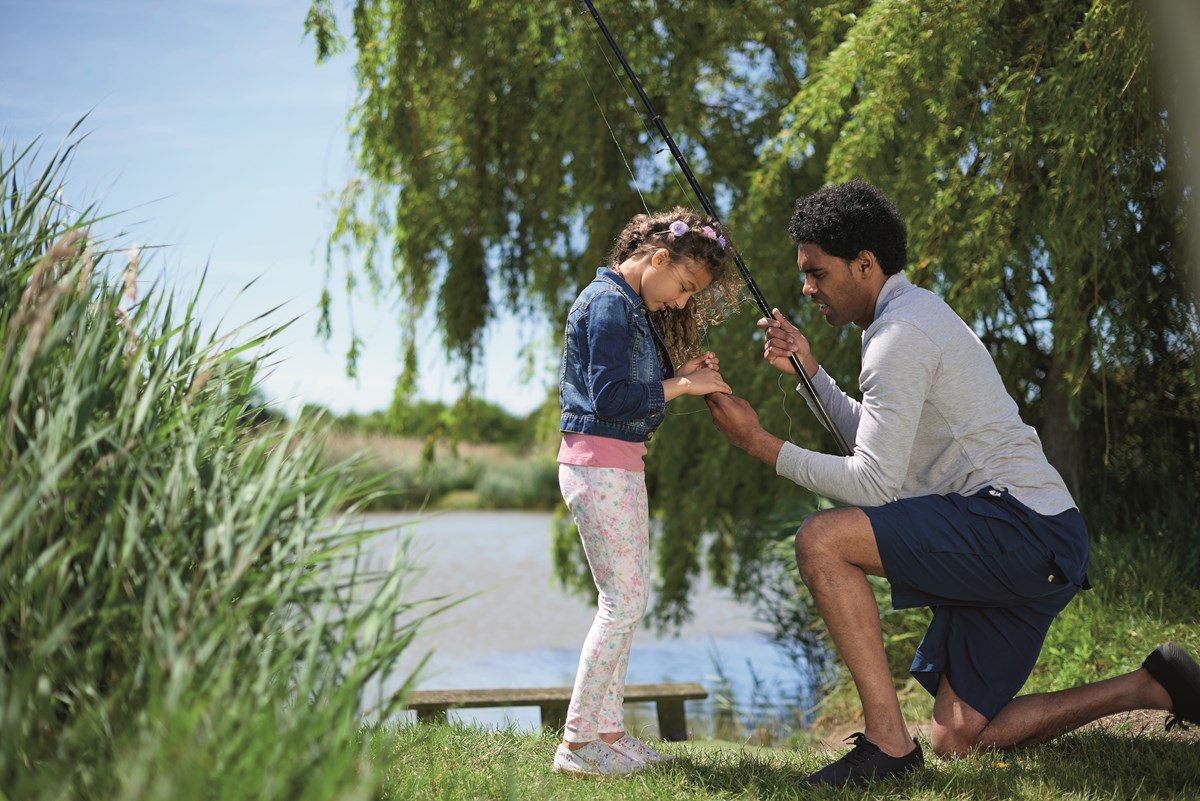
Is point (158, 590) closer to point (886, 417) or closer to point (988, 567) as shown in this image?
point (886, 417)

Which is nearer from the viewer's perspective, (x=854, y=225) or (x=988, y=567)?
(x=988, y=567)

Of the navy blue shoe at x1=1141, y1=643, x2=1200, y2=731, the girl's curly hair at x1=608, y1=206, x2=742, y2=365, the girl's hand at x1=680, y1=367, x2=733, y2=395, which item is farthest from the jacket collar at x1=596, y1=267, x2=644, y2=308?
the navy blue shoe at x1=1141, y1=643, x2=1200, y2=731

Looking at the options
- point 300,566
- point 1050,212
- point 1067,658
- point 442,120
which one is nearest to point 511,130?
point 442,120

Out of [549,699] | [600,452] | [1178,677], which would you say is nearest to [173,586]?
[600,452]

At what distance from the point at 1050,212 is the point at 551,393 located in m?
3.28

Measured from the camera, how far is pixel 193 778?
1456 millimetres

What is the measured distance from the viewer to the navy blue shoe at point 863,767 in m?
2.53

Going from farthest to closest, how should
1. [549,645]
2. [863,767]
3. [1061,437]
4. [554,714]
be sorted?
[549,645] → [1061,437] → [554,714] → [863,767]

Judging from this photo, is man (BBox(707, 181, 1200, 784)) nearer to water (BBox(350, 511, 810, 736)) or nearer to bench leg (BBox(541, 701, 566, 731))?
bench leg (BBox(541, 701, 566, 731))

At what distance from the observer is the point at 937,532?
2.66 metres

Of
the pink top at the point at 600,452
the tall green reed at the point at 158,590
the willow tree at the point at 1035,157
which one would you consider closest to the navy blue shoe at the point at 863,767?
the pink top at the point at 600,452

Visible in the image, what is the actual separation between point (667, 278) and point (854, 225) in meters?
0.51

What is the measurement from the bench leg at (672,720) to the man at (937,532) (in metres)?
1.60

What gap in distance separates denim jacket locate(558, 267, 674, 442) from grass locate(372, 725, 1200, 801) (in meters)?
0.80
